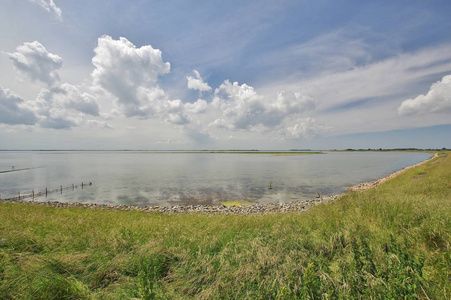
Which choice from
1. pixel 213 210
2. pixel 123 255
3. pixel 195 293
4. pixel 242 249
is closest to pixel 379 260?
pixel 242 249

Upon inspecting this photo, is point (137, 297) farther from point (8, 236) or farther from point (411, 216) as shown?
point (411, 216)

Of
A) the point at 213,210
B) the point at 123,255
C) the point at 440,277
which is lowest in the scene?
the point at 213,210

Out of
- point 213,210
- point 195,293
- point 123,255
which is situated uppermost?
point 123,255

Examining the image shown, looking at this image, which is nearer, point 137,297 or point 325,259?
point 137,297

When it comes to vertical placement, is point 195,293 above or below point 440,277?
below

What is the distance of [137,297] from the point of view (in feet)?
15.1

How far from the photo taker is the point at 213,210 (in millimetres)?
21594

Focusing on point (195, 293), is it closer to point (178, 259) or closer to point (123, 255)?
point (178, 259)

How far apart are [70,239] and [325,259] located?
8599 millimetres

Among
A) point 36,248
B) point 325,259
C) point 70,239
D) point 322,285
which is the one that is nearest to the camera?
point 322,285

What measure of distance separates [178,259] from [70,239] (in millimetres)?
4313

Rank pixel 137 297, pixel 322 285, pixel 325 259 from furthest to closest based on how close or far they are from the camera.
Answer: pixel 325 259 → pixel 137 297 → pixel 322 285

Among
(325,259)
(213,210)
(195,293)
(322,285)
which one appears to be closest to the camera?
(322,285)

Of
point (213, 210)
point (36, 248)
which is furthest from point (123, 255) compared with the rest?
point (213, 210)
